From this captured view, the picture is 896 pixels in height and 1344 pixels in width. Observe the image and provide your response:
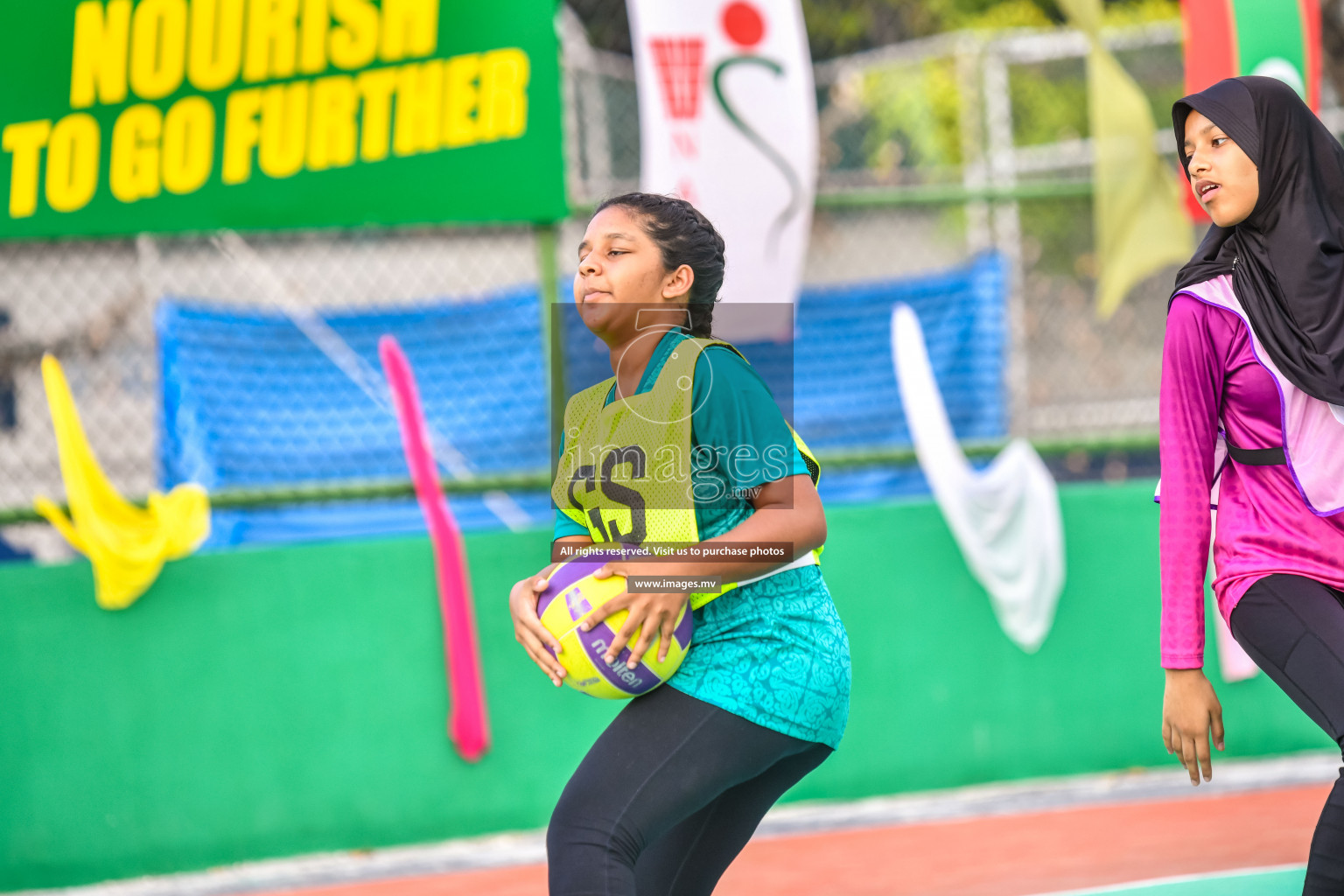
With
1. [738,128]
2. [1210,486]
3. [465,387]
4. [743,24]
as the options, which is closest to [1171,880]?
[1210,486]

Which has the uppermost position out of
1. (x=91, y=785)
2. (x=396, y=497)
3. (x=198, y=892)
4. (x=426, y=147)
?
(x=426, y=147)

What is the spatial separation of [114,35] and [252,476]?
6.89 feet

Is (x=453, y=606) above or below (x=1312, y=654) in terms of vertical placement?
below

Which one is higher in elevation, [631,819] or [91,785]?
[631,819]

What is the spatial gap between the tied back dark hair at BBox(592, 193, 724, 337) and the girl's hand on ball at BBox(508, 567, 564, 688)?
640 mm

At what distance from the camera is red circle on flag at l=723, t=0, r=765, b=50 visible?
19.5 feet

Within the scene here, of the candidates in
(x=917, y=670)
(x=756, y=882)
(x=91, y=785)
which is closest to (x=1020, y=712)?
(x=917, y=670)

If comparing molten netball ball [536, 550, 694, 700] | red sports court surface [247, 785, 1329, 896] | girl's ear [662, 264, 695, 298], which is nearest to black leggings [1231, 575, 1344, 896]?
molten netball ball [536, 550, 694, 700]

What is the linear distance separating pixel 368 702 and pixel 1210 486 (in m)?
3.72

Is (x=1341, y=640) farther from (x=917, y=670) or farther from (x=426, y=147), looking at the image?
(x=426, y=147)

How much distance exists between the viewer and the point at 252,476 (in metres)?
6.59

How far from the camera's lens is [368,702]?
18.6 ft

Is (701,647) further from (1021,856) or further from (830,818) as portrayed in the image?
(830,818)

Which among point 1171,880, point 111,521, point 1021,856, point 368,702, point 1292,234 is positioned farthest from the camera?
point 368,702
